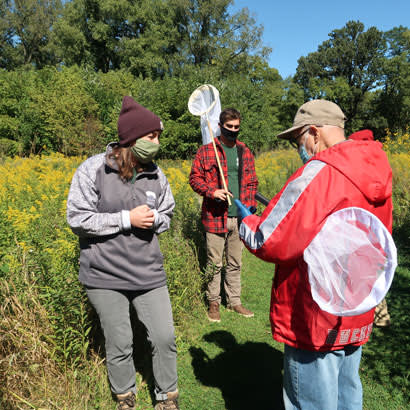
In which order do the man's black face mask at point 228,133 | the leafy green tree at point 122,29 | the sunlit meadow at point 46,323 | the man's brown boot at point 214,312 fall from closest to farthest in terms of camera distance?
the sunlit meadow at point 46,323
the man's black face mask at point 228,133
the man's brown boot at point 214,312
the leafy green tree at point 122,29

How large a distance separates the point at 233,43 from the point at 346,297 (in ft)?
131

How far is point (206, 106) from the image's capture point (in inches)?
178

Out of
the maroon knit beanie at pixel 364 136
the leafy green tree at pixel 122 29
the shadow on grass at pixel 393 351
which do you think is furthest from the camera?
the leafy green tree at pixel 122 29

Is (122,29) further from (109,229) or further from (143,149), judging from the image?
(109,229)

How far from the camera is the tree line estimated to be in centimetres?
1630

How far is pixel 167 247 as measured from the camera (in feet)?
12.7

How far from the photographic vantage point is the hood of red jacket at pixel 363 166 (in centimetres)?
146

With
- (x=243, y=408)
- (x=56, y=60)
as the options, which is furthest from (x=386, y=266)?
(x=56, y=60)

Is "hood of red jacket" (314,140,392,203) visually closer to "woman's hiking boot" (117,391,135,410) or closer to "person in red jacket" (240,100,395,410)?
"person in red jacket" (240,100,395,410)

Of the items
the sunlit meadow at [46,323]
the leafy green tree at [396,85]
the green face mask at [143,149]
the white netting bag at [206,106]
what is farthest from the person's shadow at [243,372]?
the leafy green tree at [396,85]

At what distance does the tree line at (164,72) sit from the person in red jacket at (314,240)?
12364mm

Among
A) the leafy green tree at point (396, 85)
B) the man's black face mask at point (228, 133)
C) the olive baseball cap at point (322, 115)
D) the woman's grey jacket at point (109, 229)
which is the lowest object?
the woman's grey jacket at point (109, 229)

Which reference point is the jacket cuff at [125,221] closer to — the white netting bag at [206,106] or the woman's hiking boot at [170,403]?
the woman's hiking boot at [170,403]

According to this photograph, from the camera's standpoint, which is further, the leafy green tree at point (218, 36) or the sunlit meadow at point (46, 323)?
the leafy green tree at point (218, 36)
